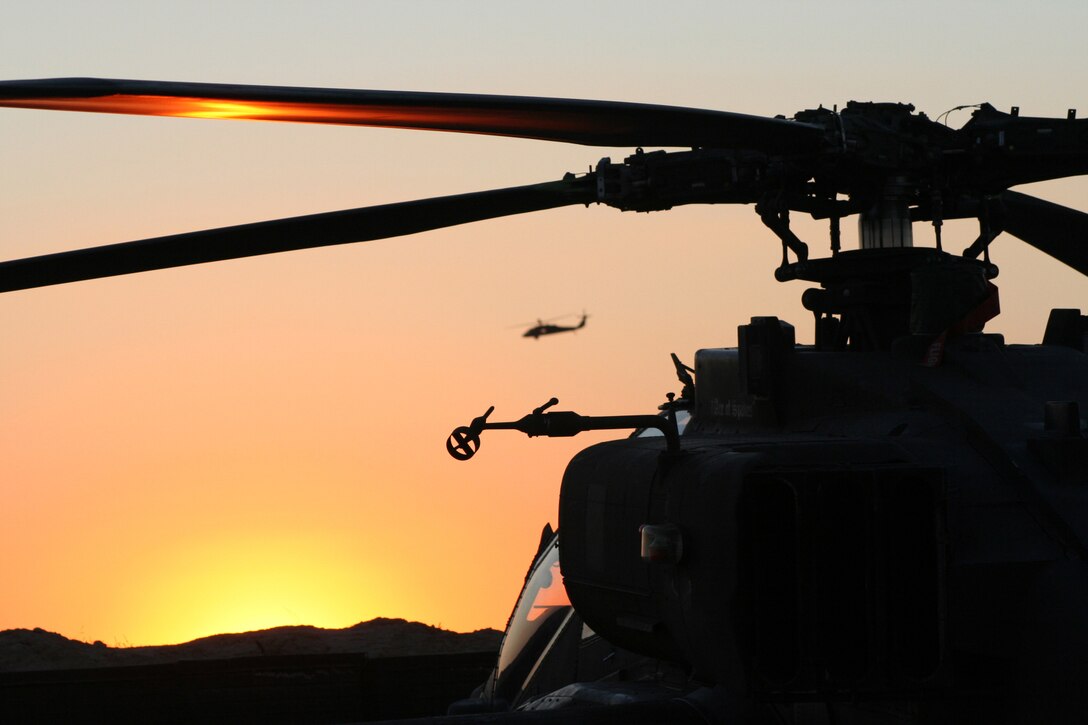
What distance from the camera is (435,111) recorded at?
5.75 meters

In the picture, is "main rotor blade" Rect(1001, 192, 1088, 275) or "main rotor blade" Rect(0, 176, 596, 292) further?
"main rotor blade" Rect(1001, 192, 1088, 275)

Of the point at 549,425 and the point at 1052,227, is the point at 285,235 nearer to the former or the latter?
the point at 549,425

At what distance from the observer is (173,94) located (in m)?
5.34

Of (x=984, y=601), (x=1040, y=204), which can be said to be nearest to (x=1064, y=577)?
(x=984, y=601)

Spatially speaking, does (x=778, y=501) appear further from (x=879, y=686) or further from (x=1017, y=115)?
(x=1017, y=115)

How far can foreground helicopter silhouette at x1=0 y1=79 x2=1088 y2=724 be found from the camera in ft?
18.4

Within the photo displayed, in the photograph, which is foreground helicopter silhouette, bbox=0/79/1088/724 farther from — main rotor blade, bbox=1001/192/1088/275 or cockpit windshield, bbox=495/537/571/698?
cockpit windshield, bbox=495/537/571/698

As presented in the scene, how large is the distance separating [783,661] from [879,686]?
0.35 meters

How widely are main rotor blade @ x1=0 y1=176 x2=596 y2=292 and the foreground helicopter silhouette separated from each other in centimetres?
1

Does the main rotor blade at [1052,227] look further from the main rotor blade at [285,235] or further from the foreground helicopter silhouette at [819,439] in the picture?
the main rotor blade at [285,235]

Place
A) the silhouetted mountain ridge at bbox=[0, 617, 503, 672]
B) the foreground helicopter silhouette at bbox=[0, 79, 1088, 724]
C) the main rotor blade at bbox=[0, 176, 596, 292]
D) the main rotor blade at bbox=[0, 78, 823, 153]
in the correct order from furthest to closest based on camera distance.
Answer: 1. the silhouetted mountain ridge at bbox=[0, 617, 503, 672]
2. the main rotor blade at bbox=[0, 176, 596, 292]
3. the foreground helicopter silhouette at bbox=[0, 79, 1088, 724]
4. the main rotor blade at bbox=[0, 78, 823, 153]

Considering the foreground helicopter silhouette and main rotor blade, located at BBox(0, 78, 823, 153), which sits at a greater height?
main rotor blade, located at BBox(0, 78, 823, 153)

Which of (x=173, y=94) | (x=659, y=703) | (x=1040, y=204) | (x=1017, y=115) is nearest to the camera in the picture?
(x=173, y=94)

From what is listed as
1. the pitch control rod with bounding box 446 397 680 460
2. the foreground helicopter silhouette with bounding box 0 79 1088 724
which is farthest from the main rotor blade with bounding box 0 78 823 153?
the pitch control rod with bounding box 446 397 680 460
